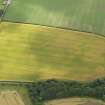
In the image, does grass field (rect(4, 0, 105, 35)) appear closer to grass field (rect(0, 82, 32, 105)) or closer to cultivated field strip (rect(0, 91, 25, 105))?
grass field (rect(0, 82, 32, 105))

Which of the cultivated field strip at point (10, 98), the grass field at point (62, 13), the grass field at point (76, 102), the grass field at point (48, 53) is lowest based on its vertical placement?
the grass field at point (76, 102)

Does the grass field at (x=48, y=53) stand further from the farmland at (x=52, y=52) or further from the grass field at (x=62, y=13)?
the grass field at (x=62, y=13)

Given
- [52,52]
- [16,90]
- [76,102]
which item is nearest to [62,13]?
[52,52]

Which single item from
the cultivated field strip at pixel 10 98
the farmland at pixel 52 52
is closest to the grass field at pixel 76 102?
the farmland at pixel 52 52

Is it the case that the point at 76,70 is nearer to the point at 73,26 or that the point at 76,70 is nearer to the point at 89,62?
the point at 89,62

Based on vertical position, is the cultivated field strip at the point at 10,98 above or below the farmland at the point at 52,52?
below

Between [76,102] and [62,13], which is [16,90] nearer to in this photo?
[76,102]

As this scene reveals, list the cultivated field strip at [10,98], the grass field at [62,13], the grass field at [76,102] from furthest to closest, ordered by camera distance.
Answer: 1. the grass field at [62,13]
2. the grass field at [76,102]
3. the cultivated field strip at [10,98]
